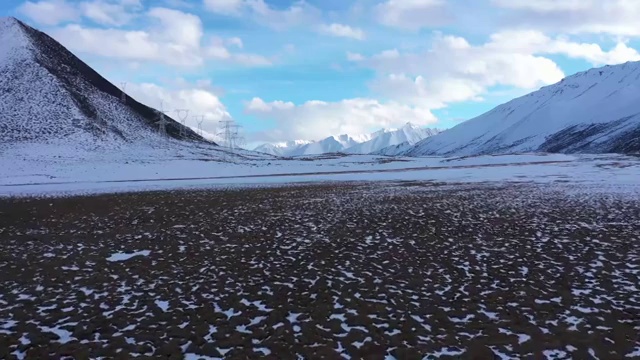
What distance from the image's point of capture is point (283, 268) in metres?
17.9

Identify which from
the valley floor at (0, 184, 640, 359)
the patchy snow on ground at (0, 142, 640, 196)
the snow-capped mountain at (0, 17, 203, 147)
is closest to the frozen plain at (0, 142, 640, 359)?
the valley floor at (0, 184, 640, 359)

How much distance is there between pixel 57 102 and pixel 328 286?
167632 millimetres

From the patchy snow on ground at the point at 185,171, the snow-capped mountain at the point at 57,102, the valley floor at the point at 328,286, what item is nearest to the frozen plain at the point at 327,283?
the valley floor at the point at 328,286

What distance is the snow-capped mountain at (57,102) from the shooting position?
132m

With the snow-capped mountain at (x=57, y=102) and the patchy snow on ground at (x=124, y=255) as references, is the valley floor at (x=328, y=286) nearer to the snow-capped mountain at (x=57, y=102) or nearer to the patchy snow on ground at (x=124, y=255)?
the patchy snow on ground at (x=124, y=255)

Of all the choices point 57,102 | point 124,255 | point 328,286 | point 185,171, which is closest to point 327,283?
point 328,286

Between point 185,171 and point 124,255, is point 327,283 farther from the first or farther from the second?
point 185,171

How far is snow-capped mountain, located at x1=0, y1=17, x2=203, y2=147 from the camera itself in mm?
132125

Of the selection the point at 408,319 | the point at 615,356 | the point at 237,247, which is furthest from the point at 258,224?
the point at 615,356

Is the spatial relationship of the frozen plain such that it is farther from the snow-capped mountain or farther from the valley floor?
the snow-capped mountain

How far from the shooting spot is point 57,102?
151250 millimetres

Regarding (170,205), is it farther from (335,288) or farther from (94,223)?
(335,288)

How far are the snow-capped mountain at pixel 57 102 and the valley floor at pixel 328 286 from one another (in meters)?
119

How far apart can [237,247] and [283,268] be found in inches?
191
